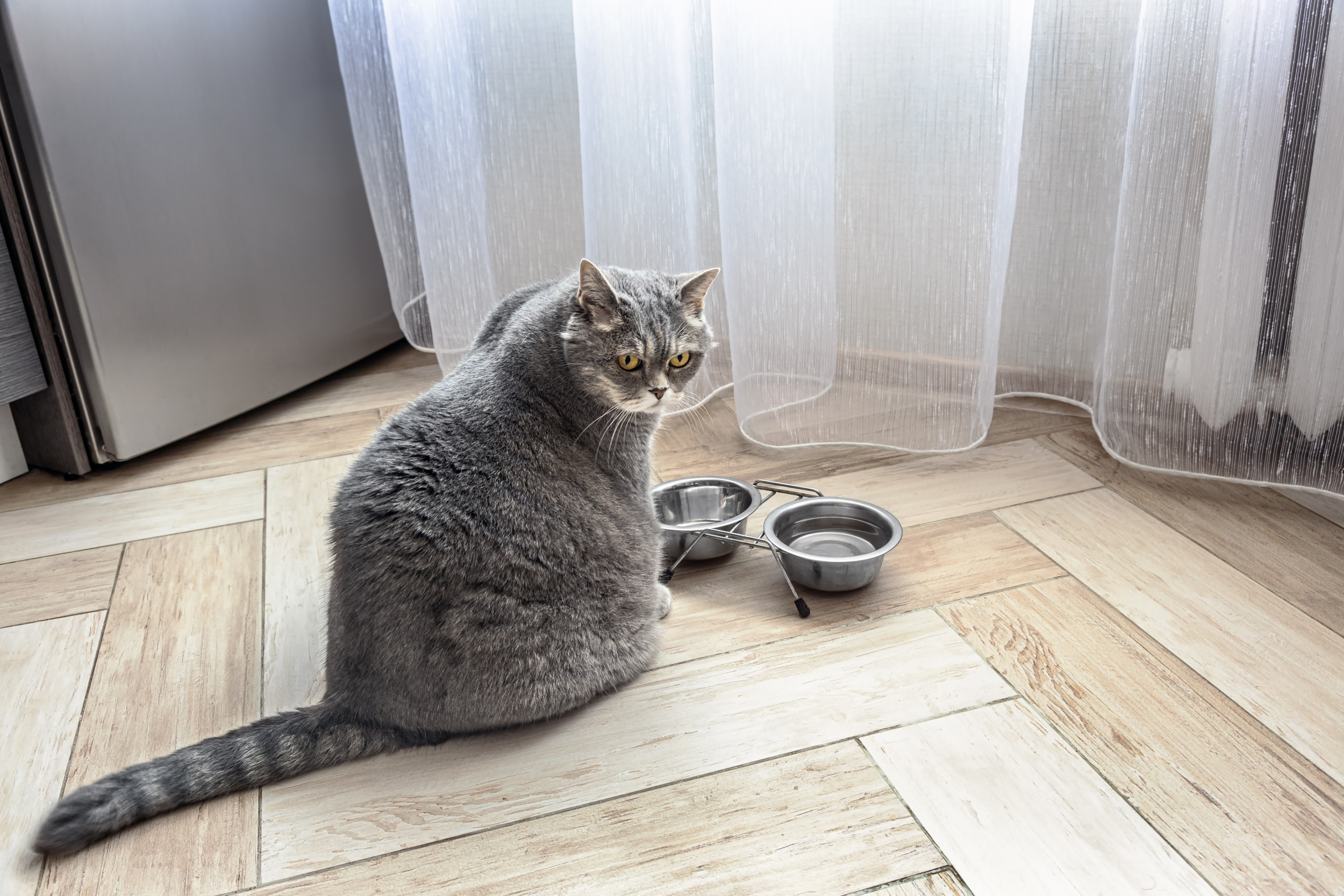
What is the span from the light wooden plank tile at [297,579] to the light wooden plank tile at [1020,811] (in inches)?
29.1

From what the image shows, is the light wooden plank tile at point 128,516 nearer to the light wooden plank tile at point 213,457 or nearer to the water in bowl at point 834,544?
the light wooden plank tile at point 213,457

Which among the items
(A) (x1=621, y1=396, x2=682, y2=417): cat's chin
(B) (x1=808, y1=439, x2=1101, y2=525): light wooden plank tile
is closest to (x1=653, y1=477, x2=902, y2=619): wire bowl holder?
(B) (x1=808, y1=439, x2=1101, y2=525): light wooden plank tile

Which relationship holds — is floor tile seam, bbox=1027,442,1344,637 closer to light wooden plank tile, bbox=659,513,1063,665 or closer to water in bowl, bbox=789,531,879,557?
light wooden plank tile, bbox=659,513,1063,665

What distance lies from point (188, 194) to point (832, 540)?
141 cm

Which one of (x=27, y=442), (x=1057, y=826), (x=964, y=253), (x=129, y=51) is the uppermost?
(x=129, y=51)

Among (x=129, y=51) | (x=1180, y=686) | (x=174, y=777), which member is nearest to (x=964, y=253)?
(x=1180, y=686)

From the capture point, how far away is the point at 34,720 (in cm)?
113

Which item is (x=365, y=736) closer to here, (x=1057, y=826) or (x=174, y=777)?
(x=174, y=777)

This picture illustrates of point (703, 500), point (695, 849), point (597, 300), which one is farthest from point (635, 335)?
point (695, 849)

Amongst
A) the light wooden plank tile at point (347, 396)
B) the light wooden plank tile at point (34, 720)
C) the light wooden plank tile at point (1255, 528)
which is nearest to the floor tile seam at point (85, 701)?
the light wooden plank tile at point (34, 720)

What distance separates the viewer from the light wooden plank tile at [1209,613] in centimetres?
105

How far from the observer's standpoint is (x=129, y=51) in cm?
164

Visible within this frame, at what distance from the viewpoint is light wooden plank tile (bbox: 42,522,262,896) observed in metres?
0.92

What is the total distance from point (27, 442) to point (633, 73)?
1.38 meters
